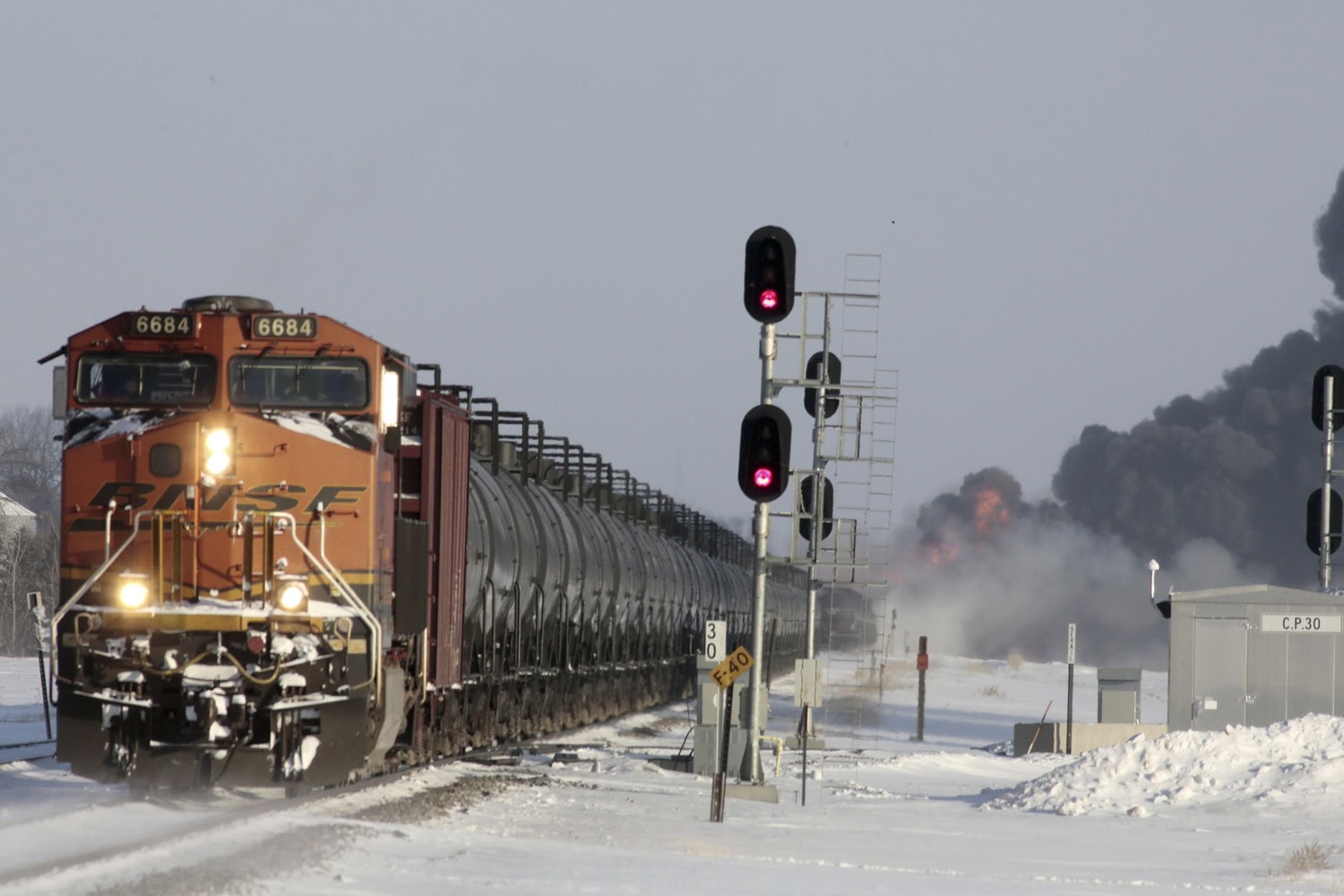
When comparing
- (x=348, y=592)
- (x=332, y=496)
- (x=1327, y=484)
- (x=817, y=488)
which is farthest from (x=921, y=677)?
(x=348, y=592)

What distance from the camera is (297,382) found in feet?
52.3

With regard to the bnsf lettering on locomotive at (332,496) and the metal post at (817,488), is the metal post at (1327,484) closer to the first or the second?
the metal post at (817,488)

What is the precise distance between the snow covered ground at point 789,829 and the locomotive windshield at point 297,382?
12.1ft

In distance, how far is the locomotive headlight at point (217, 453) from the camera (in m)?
15.5

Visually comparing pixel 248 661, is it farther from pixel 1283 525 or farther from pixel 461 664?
pixel 1283 525

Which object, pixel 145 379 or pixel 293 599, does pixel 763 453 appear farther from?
pixel 145 379

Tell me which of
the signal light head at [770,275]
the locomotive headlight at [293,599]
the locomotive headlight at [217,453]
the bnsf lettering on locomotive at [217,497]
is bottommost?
the locomotive headlight at [293,599]

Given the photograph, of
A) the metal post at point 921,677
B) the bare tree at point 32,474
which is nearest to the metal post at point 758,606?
the metal post at point 921,677

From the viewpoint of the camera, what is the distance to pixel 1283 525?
107m

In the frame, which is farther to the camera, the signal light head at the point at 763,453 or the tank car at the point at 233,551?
the signal light head at the point at 763,453

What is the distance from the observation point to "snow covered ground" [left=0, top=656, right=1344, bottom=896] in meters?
12.7

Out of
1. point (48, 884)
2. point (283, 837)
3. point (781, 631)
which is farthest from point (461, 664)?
point (781, 631)

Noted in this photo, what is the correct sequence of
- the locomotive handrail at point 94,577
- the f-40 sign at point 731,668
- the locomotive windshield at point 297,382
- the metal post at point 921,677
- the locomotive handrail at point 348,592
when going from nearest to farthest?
the locomotive handrail at point 94,577 < the locomotive handrail at point 348,592 < the locomotive windshield at point 297,382 < the f-40 sign at point 731,668 < the metal post at point 921,677

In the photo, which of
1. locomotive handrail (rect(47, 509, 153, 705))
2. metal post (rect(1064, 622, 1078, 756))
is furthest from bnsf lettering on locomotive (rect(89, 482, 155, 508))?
metal post (rect(1064, 622, 1078, 756))
